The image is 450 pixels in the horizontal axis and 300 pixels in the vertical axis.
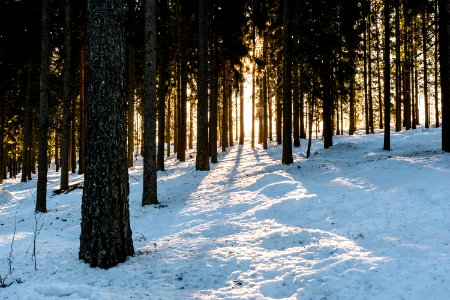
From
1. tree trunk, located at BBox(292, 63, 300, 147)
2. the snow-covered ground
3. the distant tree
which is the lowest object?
the snow-covered ground

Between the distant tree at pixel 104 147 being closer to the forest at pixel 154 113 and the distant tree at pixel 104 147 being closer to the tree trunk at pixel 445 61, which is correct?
the forest at pixel 154 113

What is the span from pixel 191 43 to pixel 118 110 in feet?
56.5

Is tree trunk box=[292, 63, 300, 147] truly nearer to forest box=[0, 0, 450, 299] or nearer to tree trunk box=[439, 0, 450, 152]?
forest box=[0, 0, 450, 299]

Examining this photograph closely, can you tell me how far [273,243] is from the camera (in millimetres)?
7047

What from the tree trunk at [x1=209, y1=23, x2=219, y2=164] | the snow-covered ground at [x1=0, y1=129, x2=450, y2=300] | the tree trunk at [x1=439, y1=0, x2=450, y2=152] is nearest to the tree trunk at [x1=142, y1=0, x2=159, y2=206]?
the snow-covered ground at [x1=0, y1=129, x2=450, y2=300]

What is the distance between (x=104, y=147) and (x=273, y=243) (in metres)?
3.96

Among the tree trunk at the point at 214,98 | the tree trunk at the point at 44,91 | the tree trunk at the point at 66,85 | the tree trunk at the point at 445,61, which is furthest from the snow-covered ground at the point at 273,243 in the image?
the tree trunk at the point at 214,98

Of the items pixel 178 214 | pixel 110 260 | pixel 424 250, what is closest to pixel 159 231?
pixel 178 214

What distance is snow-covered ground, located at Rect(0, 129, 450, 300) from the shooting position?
15.9 ft

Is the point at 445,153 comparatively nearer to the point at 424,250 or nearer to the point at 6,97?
the point at 424,250

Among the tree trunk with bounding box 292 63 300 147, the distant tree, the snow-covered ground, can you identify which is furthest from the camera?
the tree trunk with bounding box 292 63 300 147

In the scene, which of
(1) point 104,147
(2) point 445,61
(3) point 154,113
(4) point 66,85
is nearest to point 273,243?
(1) point 104,147

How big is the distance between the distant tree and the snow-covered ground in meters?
0.49

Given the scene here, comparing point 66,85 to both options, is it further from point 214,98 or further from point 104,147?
point 104,147
